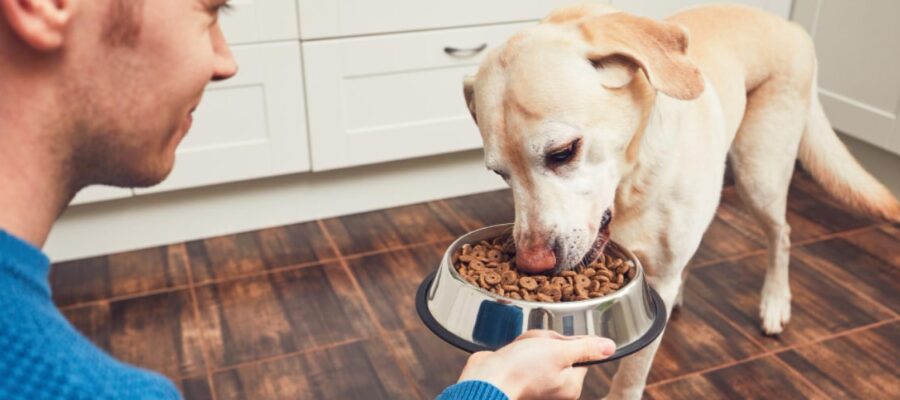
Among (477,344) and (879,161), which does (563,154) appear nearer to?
(477,344)

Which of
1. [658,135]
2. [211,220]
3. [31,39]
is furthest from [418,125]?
[31,39]

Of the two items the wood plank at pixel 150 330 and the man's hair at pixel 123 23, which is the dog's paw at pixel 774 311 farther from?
the man's hair at pixel 123 23

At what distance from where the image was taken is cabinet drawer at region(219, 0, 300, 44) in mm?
2311

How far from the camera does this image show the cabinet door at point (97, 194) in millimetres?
2334

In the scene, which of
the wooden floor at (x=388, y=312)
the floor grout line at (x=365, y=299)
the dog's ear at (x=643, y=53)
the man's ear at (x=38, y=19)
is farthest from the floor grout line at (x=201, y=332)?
the man's ear at (x=38, y=19)

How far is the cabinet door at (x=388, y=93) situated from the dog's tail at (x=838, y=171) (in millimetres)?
992

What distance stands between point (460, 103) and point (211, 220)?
3.01 feet

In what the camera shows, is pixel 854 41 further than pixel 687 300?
Yes

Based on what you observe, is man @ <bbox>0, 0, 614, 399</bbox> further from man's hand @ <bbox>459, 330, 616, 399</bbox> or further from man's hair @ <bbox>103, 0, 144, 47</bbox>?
man's hand @ <bbox>459, 330, 616, 399</bbox>

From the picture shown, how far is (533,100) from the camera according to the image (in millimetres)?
1257

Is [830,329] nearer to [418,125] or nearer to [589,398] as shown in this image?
[589,398]

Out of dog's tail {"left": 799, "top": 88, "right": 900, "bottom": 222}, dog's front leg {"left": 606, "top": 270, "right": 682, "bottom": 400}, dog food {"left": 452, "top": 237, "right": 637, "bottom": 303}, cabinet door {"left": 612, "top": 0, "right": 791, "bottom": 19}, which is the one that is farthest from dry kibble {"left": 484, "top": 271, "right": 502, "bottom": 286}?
cabinet door {"left": 612, "top": 0, "right": 791, "bottom": 19}

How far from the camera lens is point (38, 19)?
0.56 meters

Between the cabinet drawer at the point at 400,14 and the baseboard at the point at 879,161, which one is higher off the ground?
the cabinet drawer at the point at 400,14
